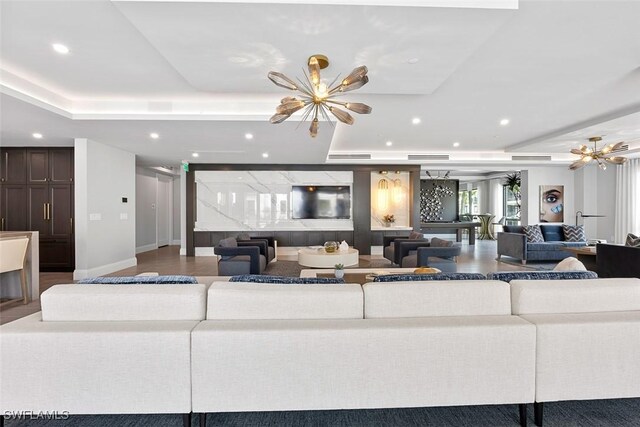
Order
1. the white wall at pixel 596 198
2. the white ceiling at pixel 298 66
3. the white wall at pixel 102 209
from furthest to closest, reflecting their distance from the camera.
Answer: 1. the white wall at pixel 596 198
2. the white wall at pixel 102 209
3. the white ceiling at pixel 298 66

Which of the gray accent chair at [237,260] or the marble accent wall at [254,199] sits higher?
the marble accent wall at [254,199]

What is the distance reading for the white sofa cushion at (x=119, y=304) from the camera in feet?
5.88

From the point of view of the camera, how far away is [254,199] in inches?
350

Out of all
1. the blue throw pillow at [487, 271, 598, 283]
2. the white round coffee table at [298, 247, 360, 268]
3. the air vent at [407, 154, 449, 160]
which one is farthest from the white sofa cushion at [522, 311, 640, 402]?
the air vent at [407, 154, 449, 160]

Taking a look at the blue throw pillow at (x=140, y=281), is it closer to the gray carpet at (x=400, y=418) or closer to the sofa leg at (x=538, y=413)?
the gray carpet at (x=400, y=418)

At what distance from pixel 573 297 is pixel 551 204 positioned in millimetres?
9651

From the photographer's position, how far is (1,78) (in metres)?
3.62

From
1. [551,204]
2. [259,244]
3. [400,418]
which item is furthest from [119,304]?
[551,204]

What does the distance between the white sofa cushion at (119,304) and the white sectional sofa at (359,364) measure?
0.60 ft

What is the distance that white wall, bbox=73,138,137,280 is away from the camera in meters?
5.75

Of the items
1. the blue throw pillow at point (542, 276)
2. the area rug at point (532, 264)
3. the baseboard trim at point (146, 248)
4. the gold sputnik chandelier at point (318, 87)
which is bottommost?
the area rug at point (532, 264)

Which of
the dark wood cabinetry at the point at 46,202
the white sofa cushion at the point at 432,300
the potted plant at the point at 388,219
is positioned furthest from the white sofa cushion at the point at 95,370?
the potted plant at the point at 388,219

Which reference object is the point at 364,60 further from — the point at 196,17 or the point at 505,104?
the point at 505,104

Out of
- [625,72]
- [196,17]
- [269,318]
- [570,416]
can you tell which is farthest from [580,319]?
[625,72]
